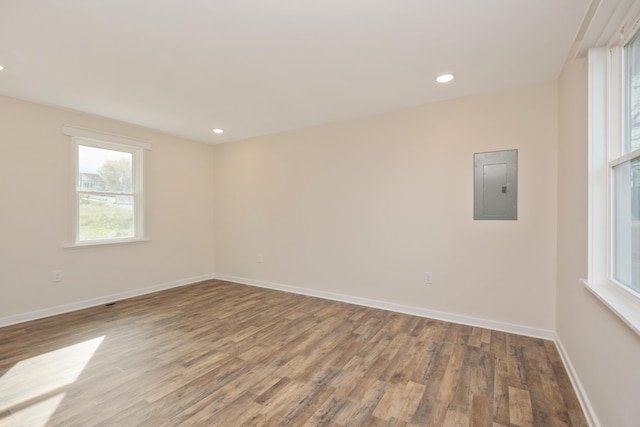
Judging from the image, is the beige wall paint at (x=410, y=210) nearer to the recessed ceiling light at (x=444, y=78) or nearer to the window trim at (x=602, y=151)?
the recessed ceiling light at (x=444, y=78)

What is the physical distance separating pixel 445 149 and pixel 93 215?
14.6 ft

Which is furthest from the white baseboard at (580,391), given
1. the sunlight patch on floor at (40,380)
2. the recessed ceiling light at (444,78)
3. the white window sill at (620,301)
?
the sunlight patch on floor at (40,380)

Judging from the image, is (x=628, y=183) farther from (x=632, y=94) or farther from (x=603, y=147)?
(x=632, y=94)

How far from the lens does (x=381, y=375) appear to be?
217 centimetres

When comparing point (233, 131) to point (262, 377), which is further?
point (233, 131)

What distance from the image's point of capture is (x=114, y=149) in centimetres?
403

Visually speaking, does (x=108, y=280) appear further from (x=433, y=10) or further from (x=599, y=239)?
(x=599, y=239)

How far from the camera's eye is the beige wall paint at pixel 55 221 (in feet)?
10.3

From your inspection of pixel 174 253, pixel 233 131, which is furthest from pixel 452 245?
pixel 174 253

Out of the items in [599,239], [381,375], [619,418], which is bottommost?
[381,375]

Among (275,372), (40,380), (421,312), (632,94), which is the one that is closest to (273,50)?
(632,94)

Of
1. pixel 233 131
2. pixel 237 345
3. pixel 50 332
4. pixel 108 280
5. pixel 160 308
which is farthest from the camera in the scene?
pixel 233 131

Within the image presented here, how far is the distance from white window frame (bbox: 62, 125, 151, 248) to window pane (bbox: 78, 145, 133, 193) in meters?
0.06

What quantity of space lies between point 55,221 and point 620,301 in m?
5.03
